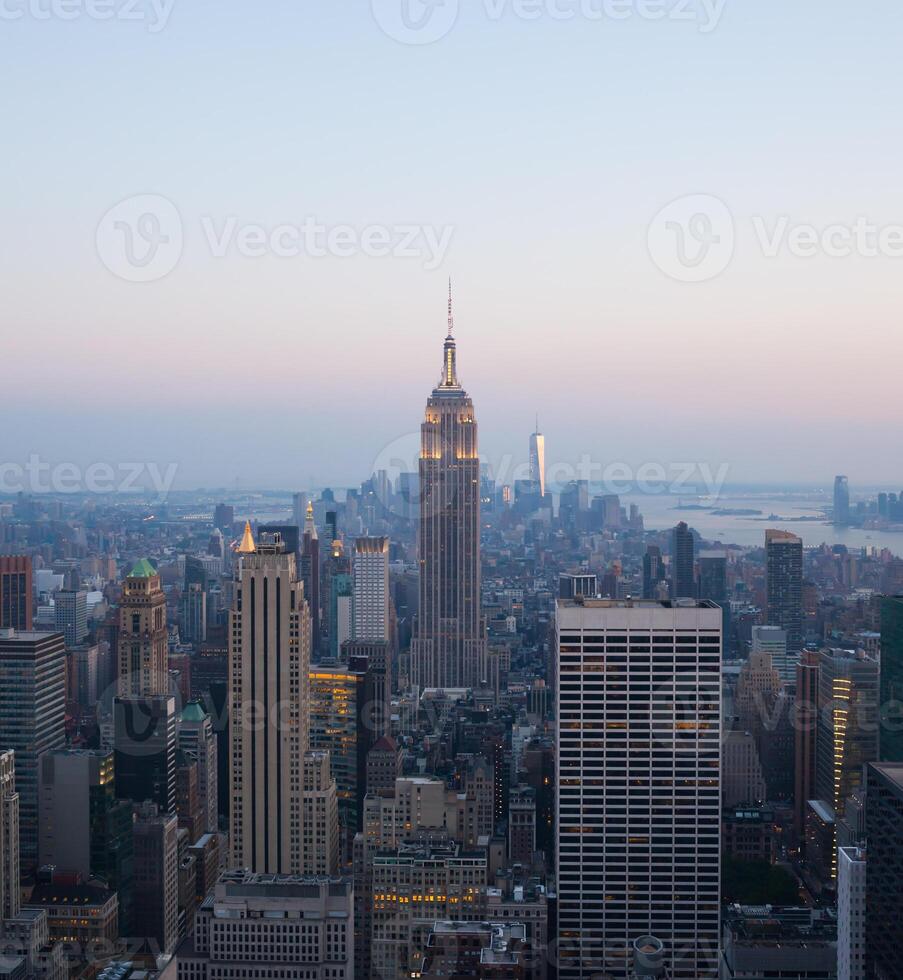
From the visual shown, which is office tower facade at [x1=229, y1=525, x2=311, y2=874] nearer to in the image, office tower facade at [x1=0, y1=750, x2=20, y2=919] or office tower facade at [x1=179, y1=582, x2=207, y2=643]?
office tower facade at [x1=0, y1=750, x2=20, y2=919]

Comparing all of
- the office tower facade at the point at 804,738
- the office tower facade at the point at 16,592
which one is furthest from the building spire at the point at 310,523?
the office tower facade at the point at 804,738

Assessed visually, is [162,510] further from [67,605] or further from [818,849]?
[818,849]

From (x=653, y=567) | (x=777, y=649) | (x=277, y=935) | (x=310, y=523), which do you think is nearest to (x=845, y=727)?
(x=777, y=649)

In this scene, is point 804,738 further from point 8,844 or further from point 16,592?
point 16,592

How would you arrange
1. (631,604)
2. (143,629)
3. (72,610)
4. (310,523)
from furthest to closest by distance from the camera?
1. (310,523)
2. (72,610)
3. (143,629)
4. (631,604)

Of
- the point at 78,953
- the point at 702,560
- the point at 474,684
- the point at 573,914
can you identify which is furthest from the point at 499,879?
the point at 474,684

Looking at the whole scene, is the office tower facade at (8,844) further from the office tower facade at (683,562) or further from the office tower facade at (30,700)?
the office tower facade at (683,562)

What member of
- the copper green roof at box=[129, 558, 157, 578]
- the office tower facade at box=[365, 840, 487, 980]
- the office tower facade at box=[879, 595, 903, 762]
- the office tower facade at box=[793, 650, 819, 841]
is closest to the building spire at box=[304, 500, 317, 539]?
the copper green roof at box=[129, 558, 157, 578]
